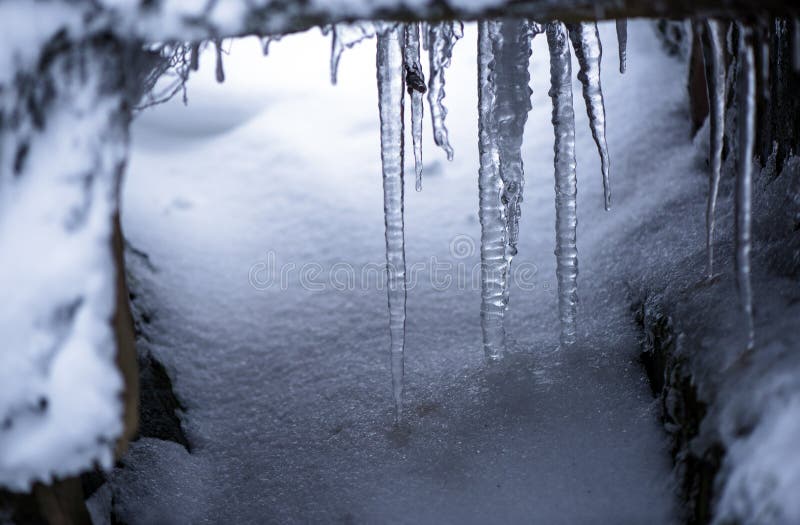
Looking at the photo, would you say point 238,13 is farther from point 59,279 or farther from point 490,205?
point 490,205

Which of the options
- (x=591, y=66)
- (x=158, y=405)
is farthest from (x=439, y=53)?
(x=158, y=405)

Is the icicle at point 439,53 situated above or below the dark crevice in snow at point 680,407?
above

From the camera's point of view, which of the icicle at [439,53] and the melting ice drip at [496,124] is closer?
the icicle at [439,53]

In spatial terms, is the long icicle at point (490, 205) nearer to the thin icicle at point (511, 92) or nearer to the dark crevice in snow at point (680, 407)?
the thin icicle at point (511, 92)

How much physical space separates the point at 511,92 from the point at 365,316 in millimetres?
1325

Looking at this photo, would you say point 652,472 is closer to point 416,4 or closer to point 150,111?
point 416,4

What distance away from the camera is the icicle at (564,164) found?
2.08 m

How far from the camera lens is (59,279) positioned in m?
1.30

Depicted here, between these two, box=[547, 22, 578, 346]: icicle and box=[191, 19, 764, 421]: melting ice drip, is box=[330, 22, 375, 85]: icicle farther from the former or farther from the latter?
box=[547, 22, 578, 346]: icicle

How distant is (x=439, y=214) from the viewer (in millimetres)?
3600

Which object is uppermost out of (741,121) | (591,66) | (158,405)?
(591,66)

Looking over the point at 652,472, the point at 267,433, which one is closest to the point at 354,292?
the point at 267,433

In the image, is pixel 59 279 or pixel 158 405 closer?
pixel 59 279

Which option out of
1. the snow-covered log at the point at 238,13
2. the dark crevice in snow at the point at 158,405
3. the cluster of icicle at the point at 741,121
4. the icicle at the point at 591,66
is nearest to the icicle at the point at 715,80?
the cluster of icicle at the point at 741,121
